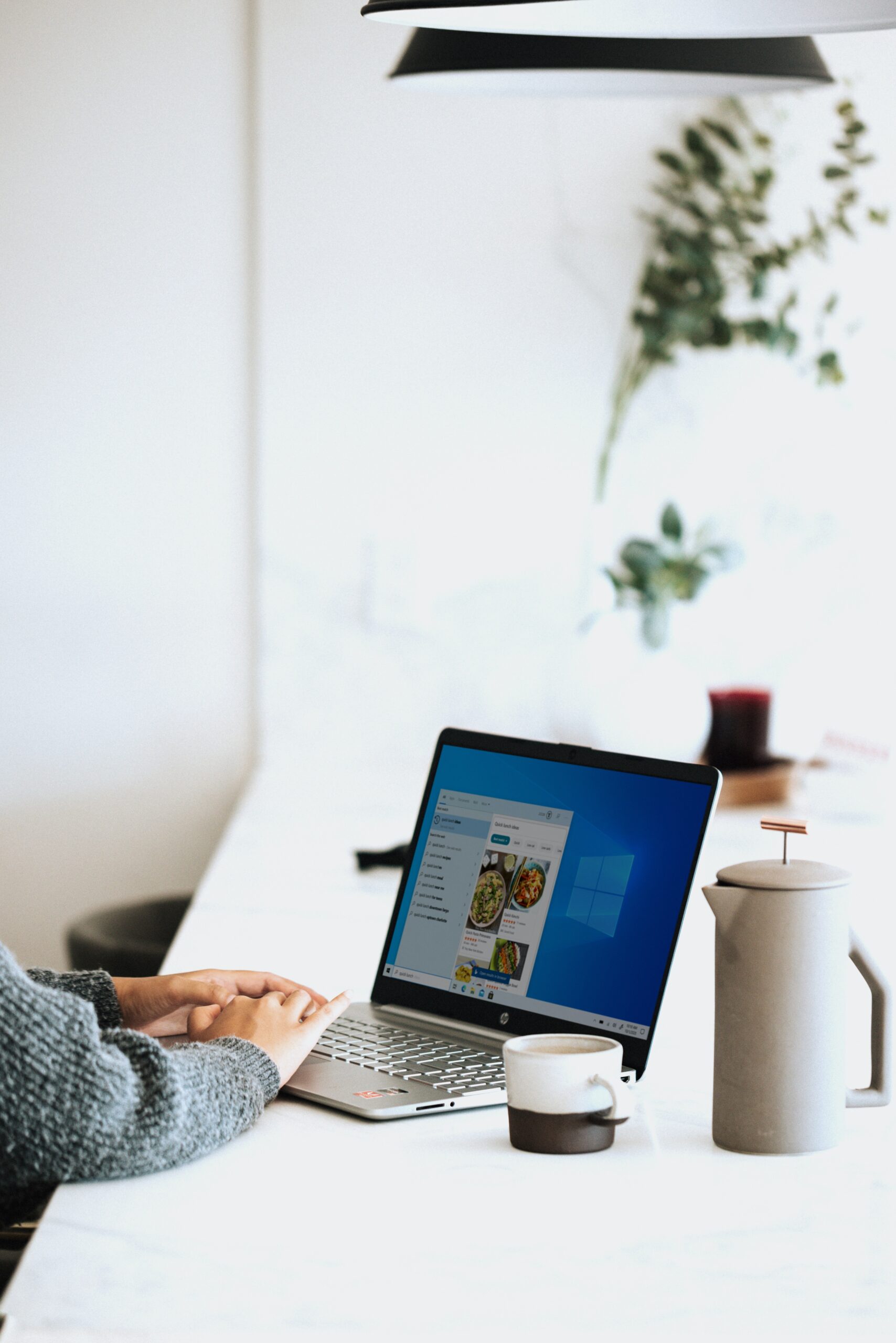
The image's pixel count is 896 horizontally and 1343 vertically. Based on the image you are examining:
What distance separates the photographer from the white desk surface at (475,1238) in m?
0.69

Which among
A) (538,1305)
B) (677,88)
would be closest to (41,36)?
(677,88)

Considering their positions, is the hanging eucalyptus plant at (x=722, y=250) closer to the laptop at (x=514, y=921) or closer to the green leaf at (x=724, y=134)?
the green leaf at (x=724, y=134)

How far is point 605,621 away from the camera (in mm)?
2371

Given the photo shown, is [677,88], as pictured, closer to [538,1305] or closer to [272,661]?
[272,661]

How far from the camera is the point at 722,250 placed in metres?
2.41

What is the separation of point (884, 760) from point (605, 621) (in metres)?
0.48

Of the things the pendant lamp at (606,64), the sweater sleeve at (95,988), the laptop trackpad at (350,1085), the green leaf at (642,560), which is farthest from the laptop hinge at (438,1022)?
the green leaf at (642,560)

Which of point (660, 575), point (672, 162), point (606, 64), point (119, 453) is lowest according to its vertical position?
point (660, 575)

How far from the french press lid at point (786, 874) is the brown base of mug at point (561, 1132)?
163 mm

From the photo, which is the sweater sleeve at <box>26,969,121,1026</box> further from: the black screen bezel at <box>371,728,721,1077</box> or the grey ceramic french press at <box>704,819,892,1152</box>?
the grey ceramic french press at <box>704,819,892,1152</box>

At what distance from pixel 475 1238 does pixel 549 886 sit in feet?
1.15

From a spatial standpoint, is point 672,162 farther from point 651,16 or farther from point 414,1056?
point 414,1056

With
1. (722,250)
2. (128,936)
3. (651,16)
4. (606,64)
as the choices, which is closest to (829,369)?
(722,250)

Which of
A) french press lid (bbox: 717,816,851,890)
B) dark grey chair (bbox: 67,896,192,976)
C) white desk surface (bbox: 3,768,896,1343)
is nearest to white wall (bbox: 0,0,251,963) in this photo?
dark grey chair (bbox: 67,896,192,976)
